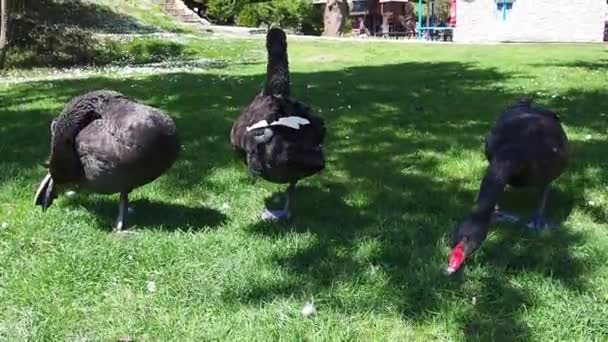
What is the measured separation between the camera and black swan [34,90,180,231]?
15.1ft

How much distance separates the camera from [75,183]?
197 inches

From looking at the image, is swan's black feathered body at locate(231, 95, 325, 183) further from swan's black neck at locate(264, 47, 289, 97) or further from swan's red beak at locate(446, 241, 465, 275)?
swan's red beak at locate(446, 241, 465, 275)

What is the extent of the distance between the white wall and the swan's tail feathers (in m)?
32.1

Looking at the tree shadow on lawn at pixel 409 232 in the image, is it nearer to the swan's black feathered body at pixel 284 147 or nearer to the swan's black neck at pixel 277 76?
the swan's black feathered body at pixel 284 147

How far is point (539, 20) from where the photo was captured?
34375 mm

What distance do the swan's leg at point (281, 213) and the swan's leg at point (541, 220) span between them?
1.74 metres

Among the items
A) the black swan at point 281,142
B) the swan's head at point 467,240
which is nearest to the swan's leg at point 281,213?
the black swan at point 281,142

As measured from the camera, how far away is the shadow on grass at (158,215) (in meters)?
5.11

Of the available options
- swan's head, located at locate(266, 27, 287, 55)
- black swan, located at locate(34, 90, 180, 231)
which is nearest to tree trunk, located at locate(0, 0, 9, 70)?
swan's head, located at locate(266, 27, 287, 55)

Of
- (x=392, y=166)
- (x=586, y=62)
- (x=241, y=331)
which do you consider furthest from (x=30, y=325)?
(x=586, y=62)

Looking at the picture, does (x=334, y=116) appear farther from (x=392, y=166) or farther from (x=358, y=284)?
(x=358, y=284)

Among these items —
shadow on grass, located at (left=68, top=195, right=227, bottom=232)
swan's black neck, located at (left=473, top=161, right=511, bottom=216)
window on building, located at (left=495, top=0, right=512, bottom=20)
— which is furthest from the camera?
window on building, located at (left=495, top=0, right=512, bottom=20)

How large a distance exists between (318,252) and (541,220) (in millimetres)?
1713

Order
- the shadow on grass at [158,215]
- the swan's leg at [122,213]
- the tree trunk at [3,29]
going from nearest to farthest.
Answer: the swan's leg at [122,213]
the shadow on grass at [158,215]
the tree trunk at [3,29]
